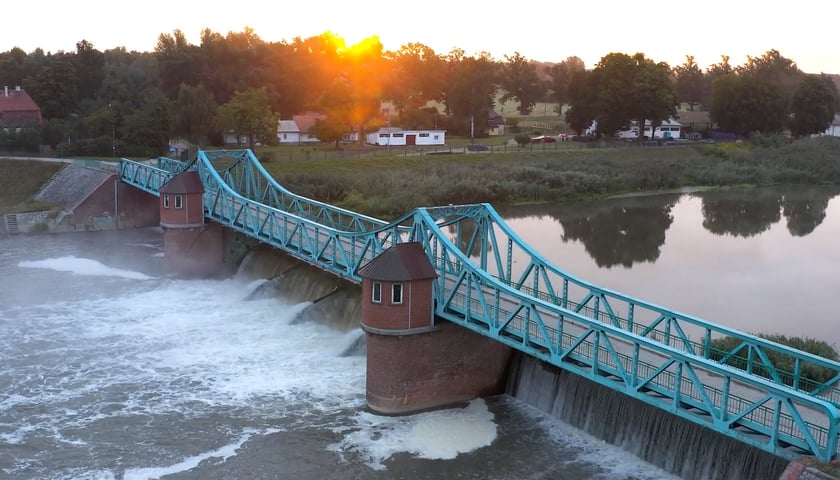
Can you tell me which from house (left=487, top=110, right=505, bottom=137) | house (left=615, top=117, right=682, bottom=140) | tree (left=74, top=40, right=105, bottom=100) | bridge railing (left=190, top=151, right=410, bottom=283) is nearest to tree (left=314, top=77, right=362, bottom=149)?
tree (left=74, top=40, right=105, bottom=100)

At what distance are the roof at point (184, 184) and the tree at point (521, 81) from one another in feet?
339

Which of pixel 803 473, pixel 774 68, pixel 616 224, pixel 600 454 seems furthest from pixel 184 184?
pixel 774 68

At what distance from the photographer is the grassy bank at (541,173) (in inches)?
2537

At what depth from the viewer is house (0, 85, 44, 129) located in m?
77.8

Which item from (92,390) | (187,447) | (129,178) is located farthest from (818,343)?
(129,178)

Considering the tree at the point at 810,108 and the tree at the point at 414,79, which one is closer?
the tree at the point at 414,79

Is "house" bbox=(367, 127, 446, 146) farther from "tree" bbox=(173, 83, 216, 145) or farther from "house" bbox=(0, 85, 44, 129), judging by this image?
"house" bbox=(0, 85, 44, 129)

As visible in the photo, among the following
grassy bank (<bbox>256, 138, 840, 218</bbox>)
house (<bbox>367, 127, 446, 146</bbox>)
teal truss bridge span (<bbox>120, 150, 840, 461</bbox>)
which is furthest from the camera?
house (<bbox>367, 127, 446, 146</bbox>)

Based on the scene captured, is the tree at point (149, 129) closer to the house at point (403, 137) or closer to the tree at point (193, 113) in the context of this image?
the tree at point (193, 113)

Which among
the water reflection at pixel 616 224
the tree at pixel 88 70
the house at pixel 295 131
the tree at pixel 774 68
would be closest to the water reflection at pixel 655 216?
the water reflection at pixel 616 224

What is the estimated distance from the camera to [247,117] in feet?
242

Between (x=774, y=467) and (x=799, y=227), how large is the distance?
153 ft

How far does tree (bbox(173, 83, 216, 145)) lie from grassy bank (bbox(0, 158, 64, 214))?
13922mm

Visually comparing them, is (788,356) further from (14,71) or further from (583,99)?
(14,71)
